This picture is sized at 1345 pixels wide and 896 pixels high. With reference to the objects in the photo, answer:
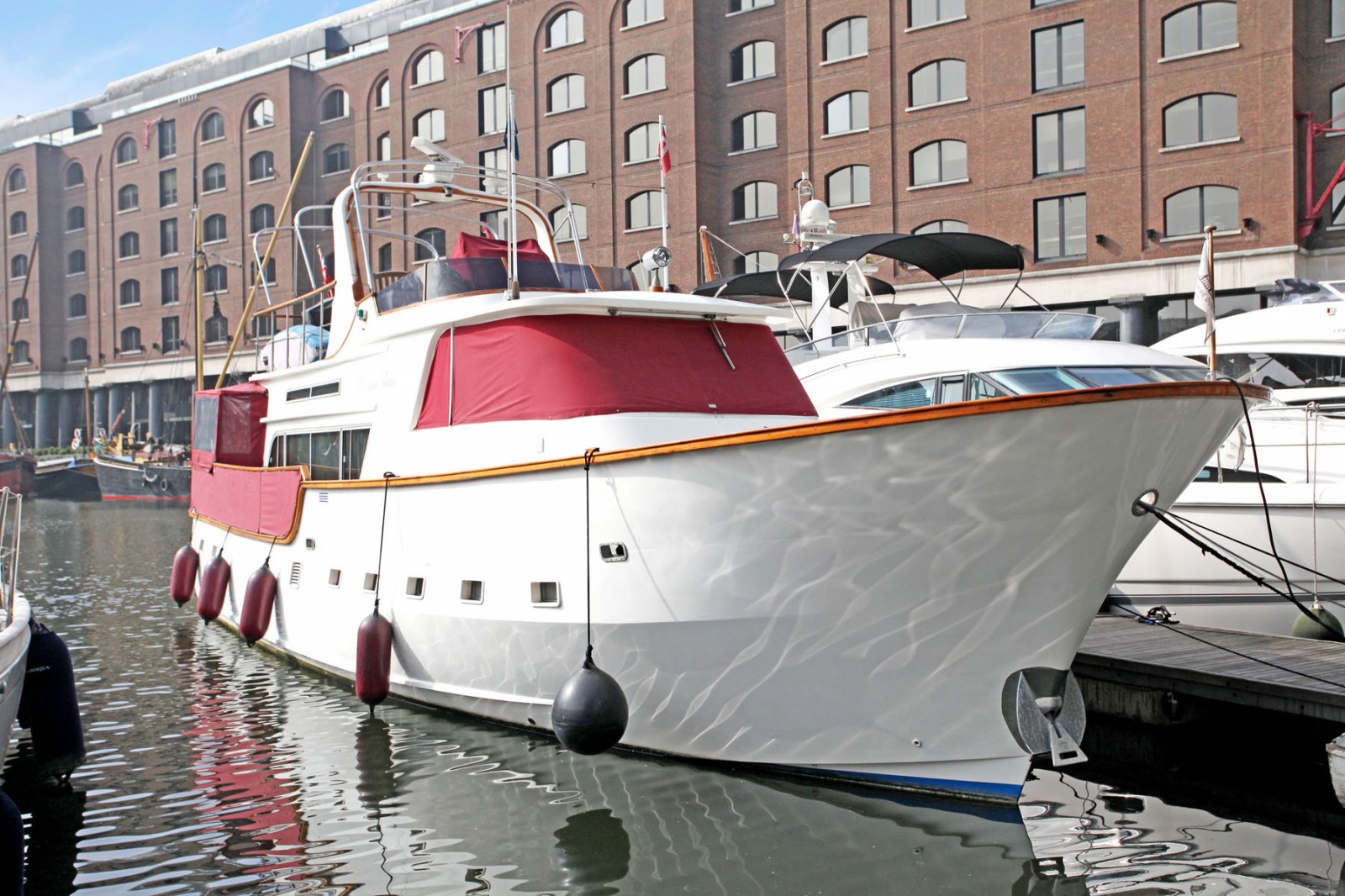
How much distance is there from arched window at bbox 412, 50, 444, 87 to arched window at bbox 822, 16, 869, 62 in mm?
15997

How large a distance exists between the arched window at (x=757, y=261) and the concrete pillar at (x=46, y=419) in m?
39.5

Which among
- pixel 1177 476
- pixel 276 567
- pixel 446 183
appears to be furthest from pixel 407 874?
pixel 446 183

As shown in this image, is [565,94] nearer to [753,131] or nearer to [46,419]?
[753,131]

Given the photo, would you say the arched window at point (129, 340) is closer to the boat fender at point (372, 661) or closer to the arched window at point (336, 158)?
the arched window at point (336, 158)

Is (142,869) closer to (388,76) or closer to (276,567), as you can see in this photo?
(276,567)

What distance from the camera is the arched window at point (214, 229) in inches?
2013

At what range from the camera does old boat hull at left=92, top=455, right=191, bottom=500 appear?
4466 cm

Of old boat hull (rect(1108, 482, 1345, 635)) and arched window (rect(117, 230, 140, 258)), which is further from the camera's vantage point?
arched window (rect(117, 230, 140, 258))

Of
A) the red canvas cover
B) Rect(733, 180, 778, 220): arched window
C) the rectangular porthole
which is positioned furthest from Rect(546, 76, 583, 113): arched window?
the rectangular porthole

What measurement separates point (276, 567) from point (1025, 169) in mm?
24783

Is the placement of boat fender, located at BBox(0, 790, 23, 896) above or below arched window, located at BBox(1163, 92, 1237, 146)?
below

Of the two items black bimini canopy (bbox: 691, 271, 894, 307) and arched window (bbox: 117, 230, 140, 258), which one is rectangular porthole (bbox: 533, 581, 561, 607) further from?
arched window (bbox: 117, 230, 140, 258)

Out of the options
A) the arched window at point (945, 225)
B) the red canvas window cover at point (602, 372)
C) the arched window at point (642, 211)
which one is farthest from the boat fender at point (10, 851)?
the arched window at point (642, 211)

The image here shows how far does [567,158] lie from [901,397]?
2989cm
